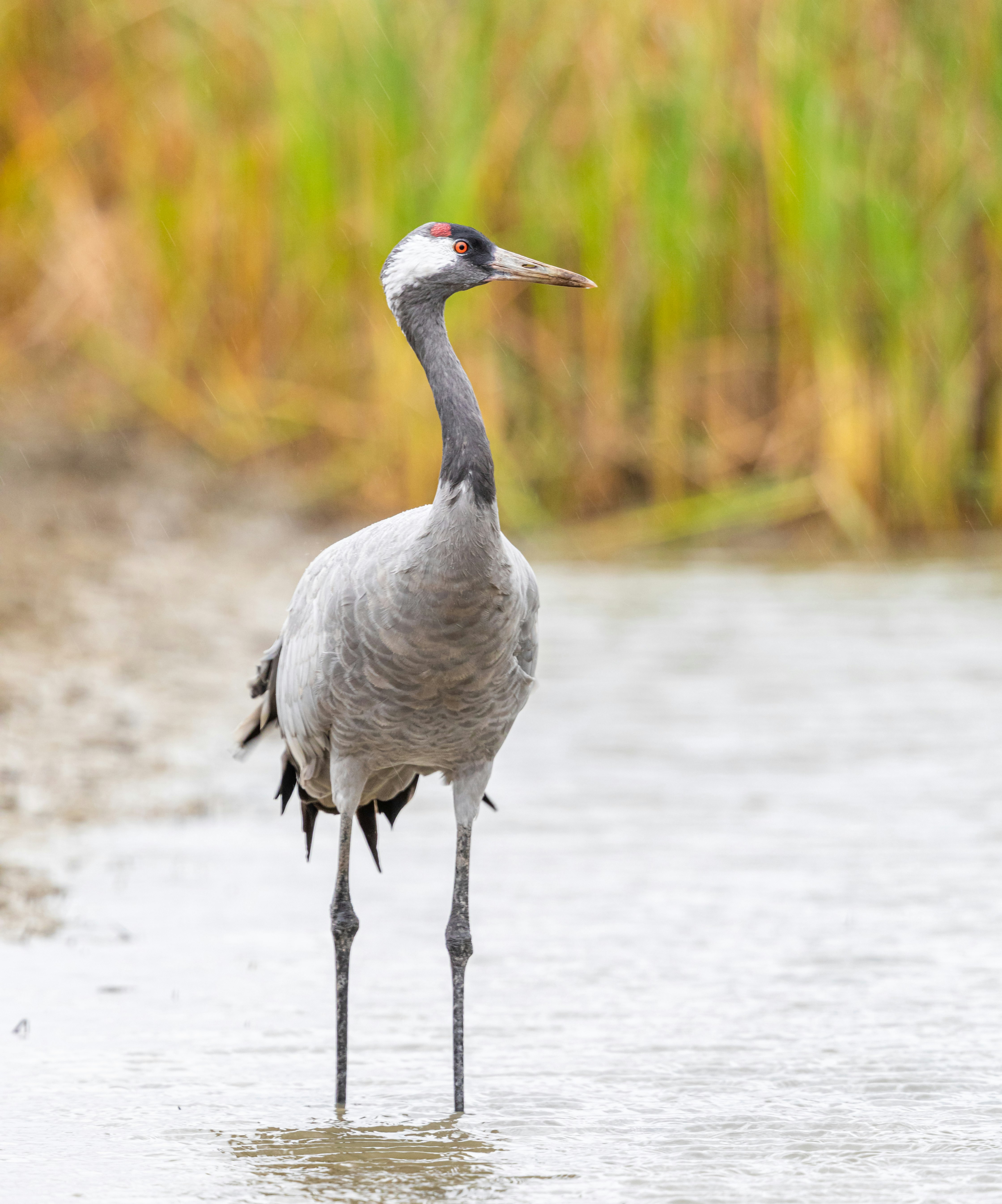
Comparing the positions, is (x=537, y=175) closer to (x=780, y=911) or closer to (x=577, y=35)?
(x=577, y=35)

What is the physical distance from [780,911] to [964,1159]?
1555 mm

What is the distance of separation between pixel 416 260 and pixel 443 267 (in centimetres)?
6

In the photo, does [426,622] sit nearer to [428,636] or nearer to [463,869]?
[428,636]

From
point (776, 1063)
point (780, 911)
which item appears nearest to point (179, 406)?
point (780, 911)

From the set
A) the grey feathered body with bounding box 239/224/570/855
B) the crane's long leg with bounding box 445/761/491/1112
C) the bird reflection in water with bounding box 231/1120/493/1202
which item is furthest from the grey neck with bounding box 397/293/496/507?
the bird reflection in water with bounding box 231/1120/493/1202

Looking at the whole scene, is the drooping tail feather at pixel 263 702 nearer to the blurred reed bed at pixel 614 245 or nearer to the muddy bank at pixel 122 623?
the muddy bank at pixel 122 623

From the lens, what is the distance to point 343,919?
4.37 meters

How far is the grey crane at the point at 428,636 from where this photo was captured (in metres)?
3.92

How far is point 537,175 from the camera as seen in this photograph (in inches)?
408

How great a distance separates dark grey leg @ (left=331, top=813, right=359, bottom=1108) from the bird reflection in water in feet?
1.30

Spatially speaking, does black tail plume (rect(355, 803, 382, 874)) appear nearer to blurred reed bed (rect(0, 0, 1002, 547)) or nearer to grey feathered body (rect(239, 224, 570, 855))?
grey feathered body (rect(239, 224, 570, 855))

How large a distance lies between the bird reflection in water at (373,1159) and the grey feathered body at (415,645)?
81 centimetres

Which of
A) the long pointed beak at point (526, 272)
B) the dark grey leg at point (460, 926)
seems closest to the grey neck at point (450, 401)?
the long pointed beak at point (526, 272)

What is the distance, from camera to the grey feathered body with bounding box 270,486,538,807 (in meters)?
3.90
